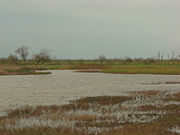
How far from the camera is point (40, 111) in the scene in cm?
1747

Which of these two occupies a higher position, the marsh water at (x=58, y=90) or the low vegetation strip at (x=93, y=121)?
the low vegetation strip at (x=93, y=121)

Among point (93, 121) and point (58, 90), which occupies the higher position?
point (93, 121)

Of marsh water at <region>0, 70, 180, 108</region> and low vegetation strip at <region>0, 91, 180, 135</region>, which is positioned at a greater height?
low vegetation strip at <region>0, 91, 180, 135</region>

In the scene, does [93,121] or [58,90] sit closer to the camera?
[93,121]

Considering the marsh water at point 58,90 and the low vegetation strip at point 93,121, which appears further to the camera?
the marsh water at point 58,90

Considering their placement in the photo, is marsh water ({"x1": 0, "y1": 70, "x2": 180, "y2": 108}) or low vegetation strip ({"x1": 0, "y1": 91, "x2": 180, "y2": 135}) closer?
low vegetation strip ({"x1": 0, "y1": 91, "x2": 180, "y2": 135})

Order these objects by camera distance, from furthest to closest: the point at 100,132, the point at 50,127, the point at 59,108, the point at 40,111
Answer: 1. the point at 59,108
2. the point at 40,111
3. the point at 50,127
4. the point at 100,132

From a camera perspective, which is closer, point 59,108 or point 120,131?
point 120,131

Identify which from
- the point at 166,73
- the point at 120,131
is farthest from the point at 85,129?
the point at 166,73

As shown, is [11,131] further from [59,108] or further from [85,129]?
[59,108]

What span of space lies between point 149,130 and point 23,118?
8023mm

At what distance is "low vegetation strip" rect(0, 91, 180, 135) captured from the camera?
11922 millimetres

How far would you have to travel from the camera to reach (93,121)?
46.6 ft

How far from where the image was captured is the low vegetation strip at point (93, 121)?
39.1 ft
